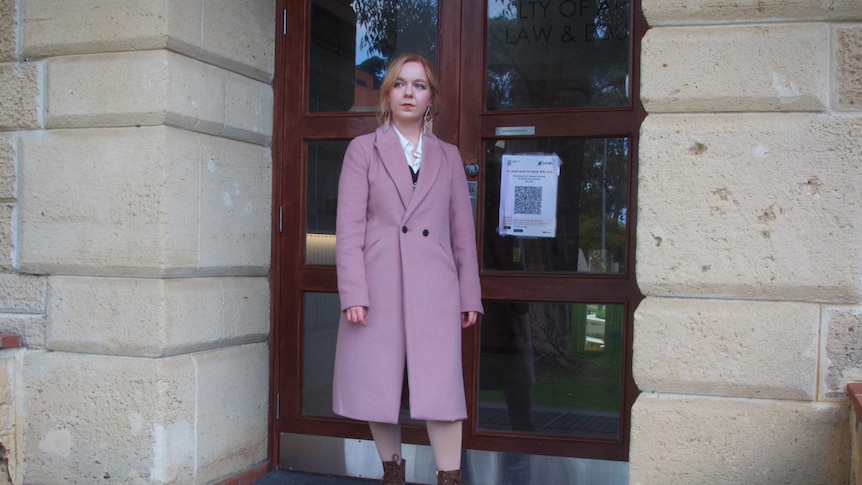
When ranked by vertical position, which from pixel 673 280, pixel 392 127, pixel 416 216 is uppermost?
pixel 392 127

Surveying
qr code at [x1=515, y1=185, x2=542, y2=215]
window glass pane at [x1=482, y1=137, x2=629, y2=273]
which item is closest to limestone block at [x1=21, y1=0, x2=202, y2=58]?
window glass pane at [x1=482, y1=137, x2=629, y2=273]

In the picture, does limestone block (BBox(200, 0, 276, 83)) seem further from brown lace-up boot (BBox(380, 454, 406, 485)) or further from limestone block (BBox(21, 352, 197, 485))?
brown lace-up boot (BBox(380, 454, 406, 485))

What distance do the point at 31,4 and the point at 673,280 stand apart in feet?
10.1

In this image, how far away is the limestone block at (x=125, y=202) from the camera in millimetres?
3680

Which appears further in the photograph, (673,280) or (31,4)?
(31,4)

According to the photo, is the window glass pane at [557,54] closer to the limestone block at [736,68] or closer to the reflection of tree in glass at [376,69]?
the reflection of tree in glass at [376,69]

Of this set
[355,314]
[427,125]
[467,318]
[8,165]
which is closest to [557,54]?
[427,125]

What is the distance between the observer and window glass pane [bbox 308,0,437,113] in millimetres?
4316

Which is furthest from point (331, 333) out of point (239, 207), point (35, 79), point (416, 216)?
point (35, 79)

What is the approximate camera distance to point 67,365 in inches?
150

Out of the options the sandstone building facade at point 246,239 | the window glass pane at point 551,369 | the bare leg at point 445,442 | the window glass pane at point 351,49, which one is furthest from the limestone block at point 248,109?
the bare leg at point 445,442

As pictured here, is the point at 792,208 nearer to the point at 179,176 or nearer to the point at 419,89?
the point at 419,89

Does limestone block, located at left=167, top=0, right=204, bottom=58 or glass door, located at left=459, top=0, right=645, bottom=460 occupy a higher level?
limestone block, located at left=167, top=0, right=204, bottom=58

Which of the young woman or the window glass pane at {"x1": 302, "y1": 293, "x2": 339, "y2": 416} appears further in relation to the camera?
the window glass pane at {"x1": 302, "y1": 293, "x2": 339, "y2": 416}
